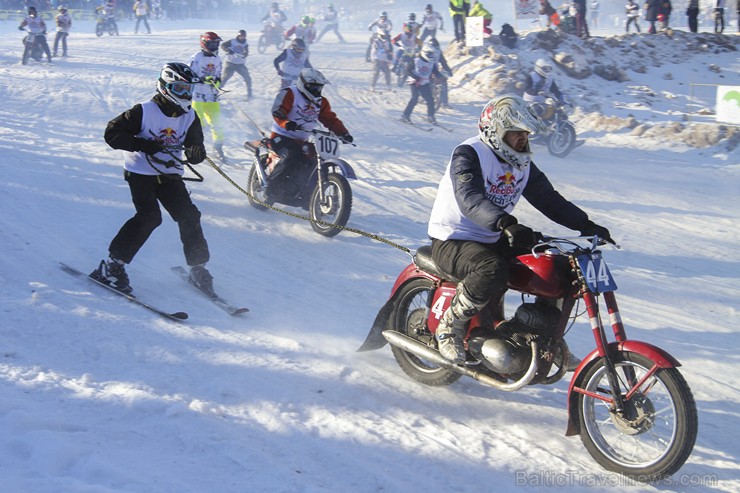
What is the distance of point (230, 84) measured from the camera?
22.0m

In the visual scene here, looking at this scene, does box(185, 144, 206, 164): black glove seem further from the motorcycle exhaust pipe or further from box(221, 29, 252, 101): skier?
box(221, 29, 252, 101): skier

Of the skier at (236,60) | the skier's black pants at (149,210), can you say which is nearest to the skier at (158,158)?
the skier's black pants at (149,210)

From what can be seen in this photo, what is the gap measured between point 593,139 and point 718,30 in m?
11.9

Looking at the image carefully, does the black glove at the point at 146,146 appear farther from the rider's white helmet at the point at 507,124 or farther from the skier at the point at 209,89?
the skier at the point at 209,89

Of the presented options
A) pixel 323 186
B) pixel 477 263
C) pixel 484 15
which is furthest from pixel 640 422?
pixel 484 15

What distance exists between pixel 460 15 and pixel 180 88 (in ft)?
67.5

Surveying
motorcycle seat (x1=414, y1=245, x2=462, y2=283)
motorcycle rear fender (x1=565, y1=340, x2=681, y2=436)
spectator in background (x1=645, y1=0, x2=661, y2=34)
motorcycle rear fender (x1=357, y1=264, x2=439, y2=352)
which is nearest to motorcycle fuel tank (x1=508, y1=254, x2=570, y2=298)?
motorcycle rear fender (x1=565, y1=340, x2=681, y2=436)

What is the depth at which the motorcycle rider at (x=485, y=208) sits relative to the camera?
4.29m

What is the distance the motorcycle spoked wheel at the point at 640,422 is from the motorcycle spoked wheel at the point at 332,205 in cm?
503

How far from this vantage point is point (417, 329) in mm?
5184

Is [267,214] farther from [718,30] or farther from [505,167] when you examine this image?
[718,30]

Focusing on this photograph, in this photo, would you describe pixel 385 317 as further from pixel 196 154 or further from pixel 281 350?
pixel 196 154

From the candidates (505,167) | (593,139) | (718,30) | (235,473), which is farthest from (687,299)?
(718,30)

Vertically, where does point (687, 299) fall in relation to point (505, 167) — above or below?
below
